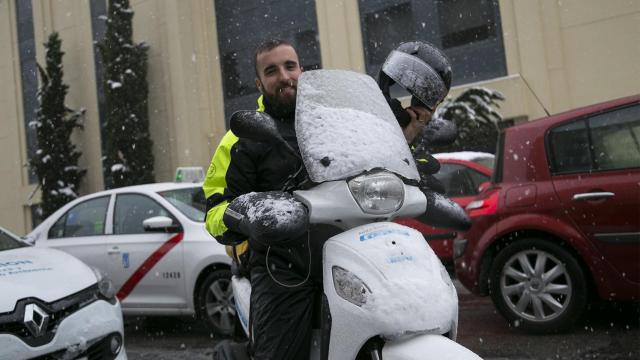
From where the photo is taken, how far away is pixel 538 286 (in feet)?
16.0

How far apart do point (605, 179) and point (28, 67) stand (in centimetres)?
2551

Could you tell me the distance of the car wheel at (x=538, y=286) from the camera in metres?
4.75

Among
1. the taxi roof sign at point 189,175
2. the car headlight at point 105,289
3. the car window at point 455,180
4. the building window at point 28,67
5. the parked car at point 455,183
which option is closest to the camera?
the car headlight at point 105,289

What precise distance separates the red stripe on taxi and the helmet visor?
4074mm

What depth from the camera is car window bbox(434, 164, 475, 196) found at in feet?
25.3

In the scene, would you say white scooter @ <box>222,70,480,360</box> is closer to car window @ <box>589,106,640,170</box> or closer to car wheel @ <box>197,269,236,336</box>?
car window @ <box>589,106,640,170</box>

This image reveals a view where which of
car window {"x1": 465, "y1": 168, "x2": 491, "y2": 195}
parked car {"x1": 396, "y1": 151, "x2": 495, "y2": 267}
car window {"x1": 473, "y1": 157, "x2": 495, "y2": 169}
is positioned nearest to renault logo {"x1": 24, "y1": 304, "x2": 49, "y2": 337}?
parked car {"x1": 396, "y1": 151, "x2": 495, "y2": 267}

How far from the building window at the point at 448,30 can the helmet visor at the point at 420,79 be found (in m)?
13.6

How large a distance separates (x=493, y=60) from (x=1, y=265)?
13431mm

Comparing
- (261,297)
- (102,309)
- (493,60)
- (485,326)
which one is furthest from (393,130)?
(493,60)

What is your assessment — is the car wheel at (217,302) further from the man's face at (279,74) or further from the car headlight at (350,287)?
the car headlight at (350,287)

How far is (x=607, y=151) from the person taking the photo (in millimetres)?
4891

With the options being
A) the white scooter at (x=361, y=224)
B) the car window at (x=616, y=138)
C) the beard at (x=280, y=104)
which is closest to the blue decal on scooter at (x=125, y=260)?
the beard at (x=280, y=104)

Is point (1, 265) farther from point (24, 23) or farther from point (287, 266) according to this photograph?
point (24, 23)
